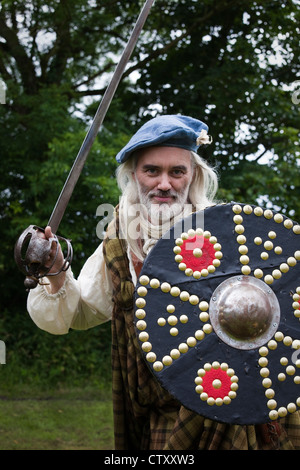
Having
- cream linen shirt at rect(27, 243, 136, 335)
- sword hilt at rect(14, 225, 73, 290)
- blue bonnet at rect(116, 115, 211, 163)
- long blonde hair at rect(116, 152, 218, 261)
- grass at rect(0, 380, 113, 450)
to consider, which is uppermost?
blue bonnet at rect(116, 115, 211, 163)

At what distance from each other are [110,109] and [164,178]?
4.02 m

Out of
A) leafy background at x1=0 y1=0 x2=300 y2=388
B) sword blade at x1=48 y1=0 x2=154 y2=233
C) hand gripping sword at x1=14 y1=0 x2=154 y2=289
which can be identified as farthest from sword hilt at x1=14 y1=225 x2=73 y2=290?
leafy background at x1=0 y1=0 x2=300 y2=388

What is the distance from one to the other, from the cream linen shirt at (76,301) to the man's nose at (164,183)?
0.28 metres

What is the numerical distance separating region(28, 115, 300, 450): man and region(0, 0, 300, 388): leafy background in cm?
299

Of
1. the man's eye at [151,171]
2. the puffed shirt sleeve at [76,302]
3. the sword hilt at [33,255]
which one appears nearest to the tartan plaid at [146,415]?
the puffed shirt sleeve at [76,302]

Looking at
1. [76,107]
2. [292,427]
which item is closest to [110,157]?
[76,107]

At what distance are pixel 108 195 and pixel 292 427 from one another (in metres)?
3.47

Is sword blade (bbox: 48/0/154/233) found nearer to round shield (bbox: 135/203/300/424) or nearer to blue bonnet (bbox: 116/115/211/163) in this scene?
blue bonnet (bbox: 116/115/211/163)

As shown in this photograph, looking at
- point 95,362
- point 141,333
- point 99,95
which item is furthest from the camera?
point 99,95

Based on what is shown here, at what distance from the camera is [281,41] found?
6848 mm

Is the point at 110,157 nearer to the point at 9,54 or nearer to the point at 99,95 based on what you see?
the point at 99,95

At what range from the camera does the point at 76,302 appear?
7.90 feet

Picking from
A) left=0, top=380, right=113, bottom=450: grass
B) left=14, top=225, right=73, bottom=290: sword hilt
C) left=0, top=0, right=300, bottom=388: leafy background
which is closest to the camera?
left=14, top=225, right=73, bottom=290: sword hilt

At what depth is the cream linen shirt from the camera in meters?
2.37
